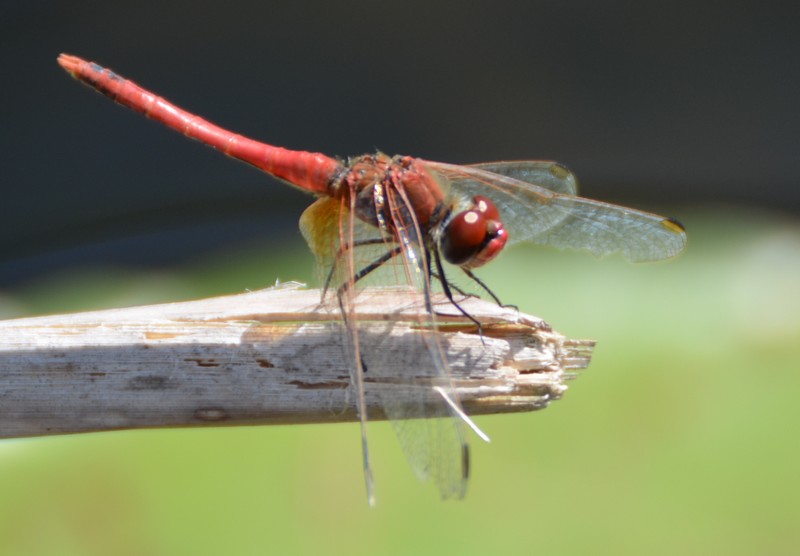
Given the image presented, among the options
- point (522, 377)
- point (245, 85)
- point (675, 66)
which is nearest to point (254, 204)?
point (245, 85)

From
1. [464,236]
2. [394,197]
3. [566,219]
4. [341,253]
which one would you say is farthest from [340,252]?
[566,219]

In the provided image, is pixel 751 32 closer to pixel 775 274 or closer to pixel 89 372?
pixel 775 274

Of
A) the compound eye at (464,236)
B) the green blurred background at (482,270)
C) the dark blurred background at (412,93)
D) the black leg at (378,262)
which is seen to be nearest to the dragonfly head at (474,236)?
the compound eye at (464,236)

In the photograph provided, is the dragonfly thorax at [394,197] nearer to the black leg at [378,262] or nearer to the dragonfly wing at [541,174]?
the black leg at [378,262]

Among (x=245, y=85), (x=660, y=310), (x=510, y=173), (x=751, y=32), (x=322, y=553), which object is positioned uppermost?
(x=751, y=32)

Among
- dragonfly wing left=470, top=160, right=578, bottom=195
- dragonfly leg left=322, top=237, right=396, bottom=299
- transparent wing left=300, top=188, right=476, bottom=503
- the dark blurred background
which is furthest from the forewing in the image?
the dark blurred background

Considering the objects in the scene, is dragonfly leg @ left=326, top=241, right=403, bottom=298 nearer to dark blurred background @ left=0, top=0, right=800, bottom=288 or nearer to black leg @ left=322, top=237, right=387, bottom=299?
black leg @ left=322, top=237, right=387, bottom=299
